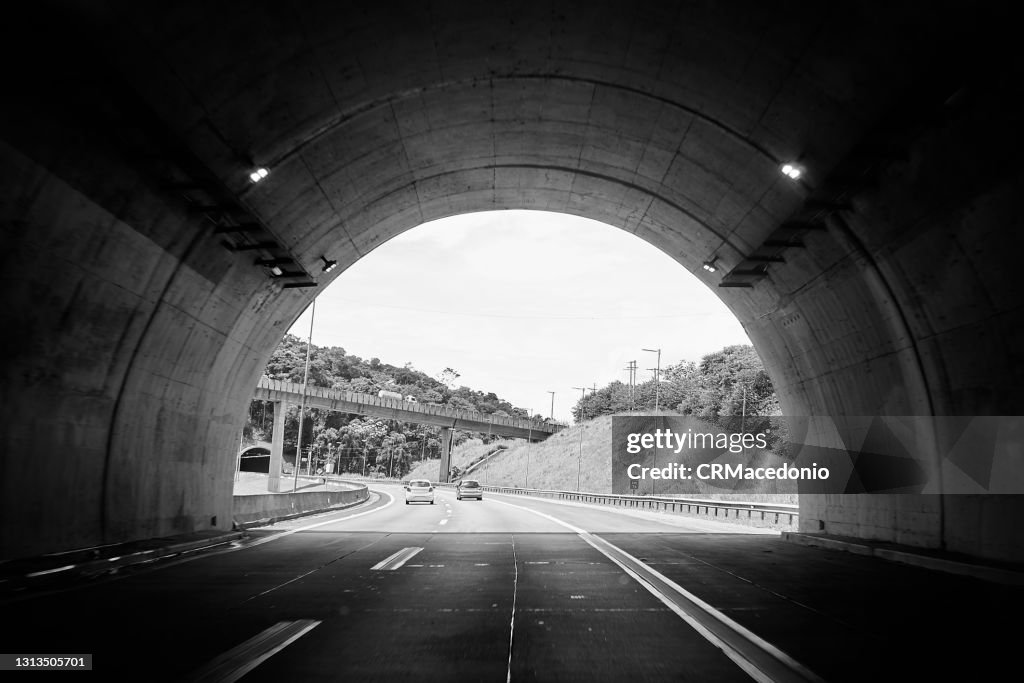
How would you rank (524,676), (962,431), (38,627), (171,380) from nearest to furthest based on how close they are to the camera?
1. (524,676)
2. (38,627)
3. (962,431)
4. (171,380)

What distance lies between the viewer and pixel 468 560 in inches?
515

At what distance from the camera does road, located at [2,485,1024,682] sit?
17.9ft

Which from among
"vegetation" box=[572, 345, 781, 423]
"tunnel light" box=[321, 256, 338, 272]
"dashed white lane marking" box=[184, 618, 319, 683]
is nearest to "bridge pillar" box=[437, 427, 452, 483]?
"vegetation" box=[572, 345, 781, 423]

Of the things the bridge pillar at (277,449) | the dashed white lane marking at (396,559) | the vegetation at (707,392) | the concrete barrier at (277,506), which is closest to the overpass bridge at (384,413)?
the bridge pillar at (277,449)

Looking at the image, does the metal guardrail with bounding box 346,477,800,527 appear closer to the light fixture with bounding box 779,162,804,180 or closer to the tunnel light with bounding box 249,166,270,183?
the light fixture with bounding box 779,162,804,180

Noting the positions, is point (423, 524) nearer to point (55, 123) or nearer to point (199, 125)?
point (199, 125)

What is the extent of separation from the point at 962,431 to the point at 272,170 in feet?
40.5

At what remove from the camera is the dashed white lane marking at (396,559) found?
11.8 meters

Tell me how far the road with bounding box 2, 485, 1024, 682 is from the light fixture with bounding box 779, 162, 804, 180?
262 inches

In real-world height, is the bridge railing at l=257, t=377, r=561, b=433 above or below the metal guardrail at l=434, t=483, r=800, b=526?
above

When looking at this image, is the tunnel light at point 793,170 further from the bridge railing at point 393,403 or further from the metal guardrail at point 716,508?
the bridge railing at point 393,403

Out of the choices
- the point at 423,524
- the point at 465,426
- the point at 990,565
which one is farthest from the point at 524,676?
the point at 465,426

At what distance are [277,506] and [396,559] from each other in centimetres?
1354

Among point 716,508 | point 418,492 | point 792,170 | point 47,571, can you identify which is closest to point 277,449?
point 418,492
